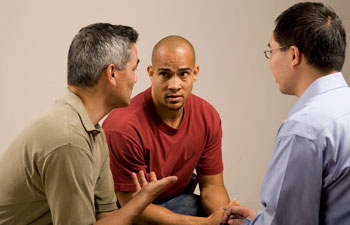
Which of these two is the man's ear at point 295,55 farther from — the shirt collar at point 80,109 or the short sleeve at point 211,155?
the short sleeve at point 211,155

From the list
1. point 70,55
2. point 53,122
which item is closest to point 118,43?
point 70,55

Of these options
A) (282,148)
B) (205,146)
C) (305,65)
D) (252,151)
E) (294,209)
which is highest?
(305,65)

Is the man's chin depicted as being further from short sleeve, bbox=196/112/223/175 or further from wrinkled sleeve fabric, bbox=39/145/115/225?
wrinkled sleeve fabric, bbox=39/145/115/225

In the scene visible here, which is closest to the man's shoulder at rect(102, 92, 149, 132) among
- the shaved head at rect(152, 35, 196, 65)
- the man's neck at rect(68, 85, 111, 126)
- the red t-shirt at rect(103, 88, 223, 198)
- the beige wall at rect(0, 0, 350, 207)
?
the red t-shirt at rect(103, 88, 223, 198)

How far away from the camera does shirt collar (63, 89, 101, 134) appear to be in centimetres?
142

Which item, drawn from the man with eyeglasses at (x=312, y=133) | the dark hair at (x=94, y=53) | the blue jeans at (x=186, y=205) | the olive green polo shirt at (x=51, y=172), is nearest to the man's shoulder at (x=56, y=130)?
the olive green polo shirt at (x=51, y=172)

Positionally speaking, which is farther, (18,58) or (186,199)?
(18,58)

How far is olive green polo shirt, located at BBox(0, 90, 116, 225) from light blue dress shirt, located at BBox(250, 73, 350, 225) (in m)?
0.55

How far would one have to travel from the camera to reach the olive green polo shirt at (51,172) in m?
1.31

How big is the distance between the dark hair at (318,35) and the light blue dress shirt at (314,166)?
11 centimetres

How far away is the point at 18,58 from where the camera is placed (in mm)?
2633

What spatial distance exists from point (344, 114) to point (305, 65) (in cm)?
22

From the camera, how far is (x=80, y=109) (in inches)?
56.5

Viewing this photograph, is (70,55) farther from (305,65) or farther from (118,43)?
(305,65)
